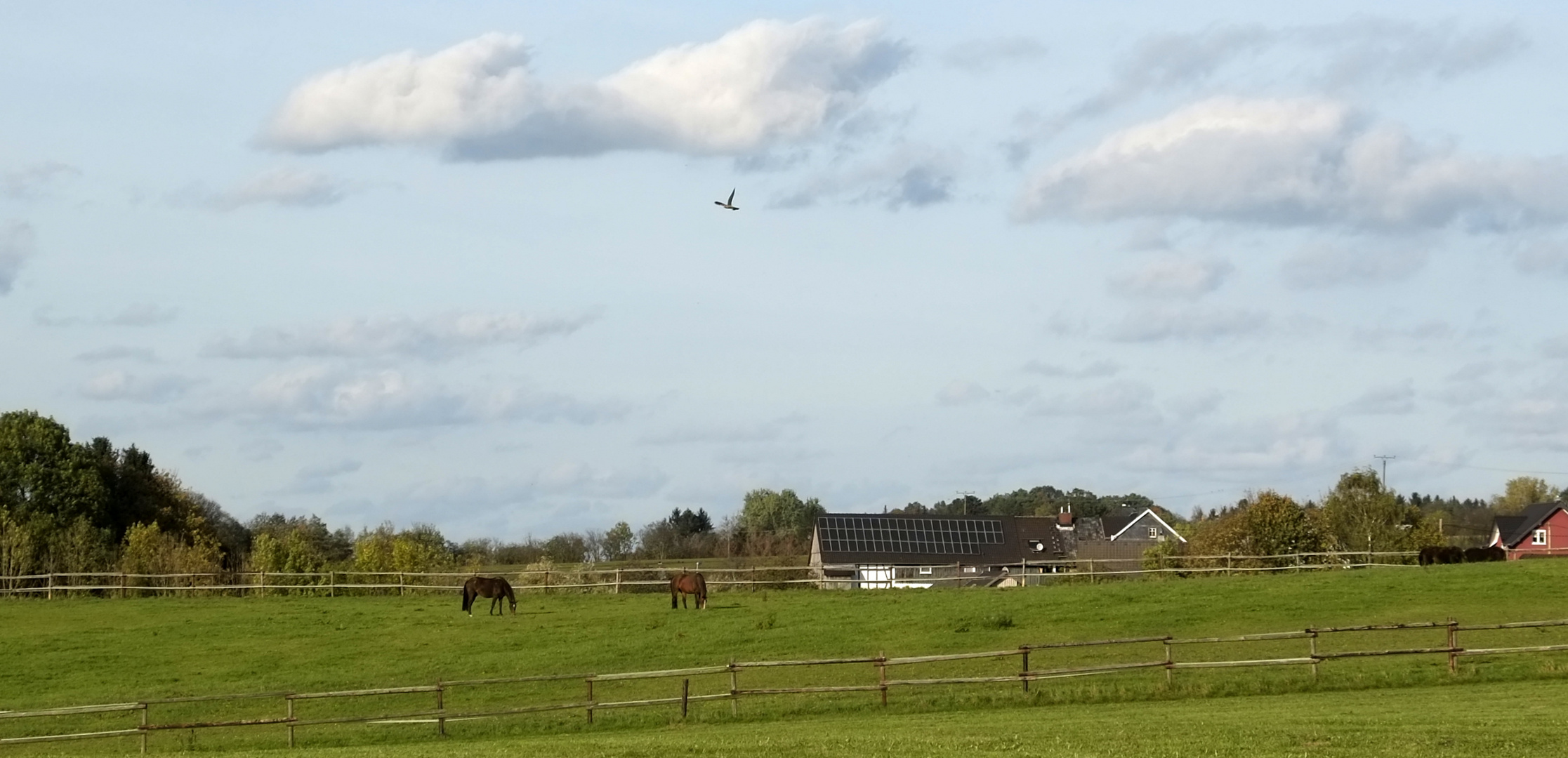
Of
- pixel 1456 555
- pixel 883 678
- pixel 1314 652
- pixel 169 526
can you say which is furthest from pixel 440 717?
pixel 169 526

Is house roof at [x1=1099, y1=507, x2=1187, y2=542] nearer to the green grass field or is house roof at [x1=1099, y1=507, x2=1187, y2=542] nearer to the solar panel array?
the solar panel array

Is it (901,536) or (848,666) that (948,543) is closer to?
(901,536)

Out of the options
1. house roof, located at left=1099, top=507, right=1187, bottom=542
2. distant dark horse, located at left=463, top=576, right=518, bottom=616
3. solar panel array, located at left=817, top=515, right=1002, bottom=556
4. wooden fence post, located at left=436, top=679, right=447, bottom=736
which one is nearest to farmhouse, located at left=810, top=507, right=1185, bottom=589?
solar panel array, located at left=817, top=515, right=1002, bottom=556

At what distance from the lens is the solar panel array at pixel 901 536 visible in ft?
273

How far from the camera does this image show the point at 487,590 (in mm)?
42438

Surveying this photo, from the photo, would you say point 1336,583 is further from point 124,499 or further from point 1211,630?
point 124,499

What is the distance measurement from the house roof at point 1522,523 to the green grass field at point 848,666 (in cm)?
5492

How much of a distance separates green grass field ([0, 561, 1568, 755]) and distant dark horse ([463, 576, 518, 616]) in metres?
0.66

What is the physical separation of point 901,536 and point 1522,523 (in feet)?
125

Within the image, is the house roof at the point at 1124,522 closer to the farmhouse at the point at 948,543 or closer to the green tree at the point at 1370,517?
the farmhouse at the point at 948,543

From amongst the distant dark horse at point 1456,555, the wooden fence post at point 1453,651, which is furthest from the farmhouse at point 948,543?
the wooden fence post at point 1453,651

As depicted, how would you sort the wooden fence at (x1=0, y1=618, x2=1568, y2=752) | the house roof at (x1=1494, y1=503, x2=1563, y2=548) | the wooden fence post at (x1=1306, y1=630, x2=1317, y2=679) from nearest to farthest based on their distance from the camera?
1. the wooden fence at (x1=0, y1=618, x2=1568, y2=752)
2. the wooden fence post at (x1=1306, y1=630, x2=1317, y2=679)
3. the house roof at (x1=1494, y1=503, x2=1563, y2=548)

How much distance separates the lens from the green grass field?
754 inches

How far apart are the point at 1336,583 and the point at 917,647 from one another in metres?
12.5
